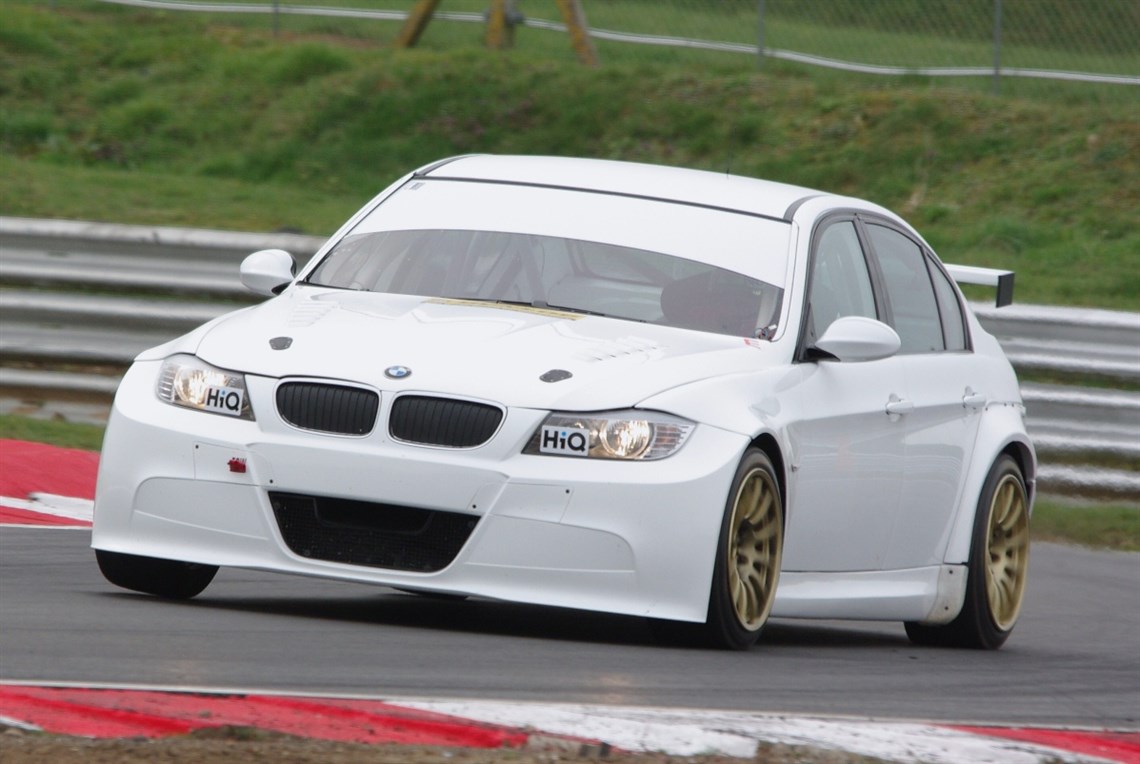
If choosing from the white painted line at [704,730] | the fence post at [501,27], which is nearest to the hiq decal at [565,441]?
the white painted line at [704,730]

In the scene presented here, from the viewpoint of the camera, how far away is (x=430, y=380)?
20.6 feet

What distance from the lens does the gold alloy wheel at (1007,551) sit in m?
8.30

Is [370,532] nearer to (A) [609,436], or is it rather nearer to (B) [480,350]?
(B) [480,350]

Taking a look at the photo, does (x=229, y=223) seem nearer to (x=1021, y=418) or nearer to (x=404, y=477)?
(x=1021, y=418)

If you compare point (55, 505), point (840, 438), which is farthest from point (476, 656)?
point (55, 505)

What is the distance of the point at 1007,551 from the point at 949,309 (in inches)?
36.9

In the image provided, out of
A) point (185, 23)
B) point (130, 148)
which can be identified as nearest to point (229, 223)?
point (130, 148)

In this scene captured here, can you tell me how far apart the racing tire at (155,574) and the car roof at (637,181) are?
6.01 ft

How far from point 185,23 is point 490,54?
145 inches

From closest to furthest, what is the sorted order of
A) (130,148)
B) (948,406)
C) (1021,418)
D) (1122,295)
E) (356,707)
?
(356,707)
(948,406)
(1021,418)
(1122,295)
(130,148)

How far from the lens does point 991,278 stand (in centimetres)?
877

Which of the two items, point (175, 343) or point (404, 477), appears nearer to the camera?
point (404, 477)

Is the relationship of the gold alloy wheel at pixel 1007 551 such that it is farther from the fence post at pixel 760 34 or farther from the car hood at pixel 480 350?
the fence post at pixel 760 34

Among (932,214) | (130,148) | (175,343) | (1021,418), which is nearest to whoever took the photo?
(175,343)
